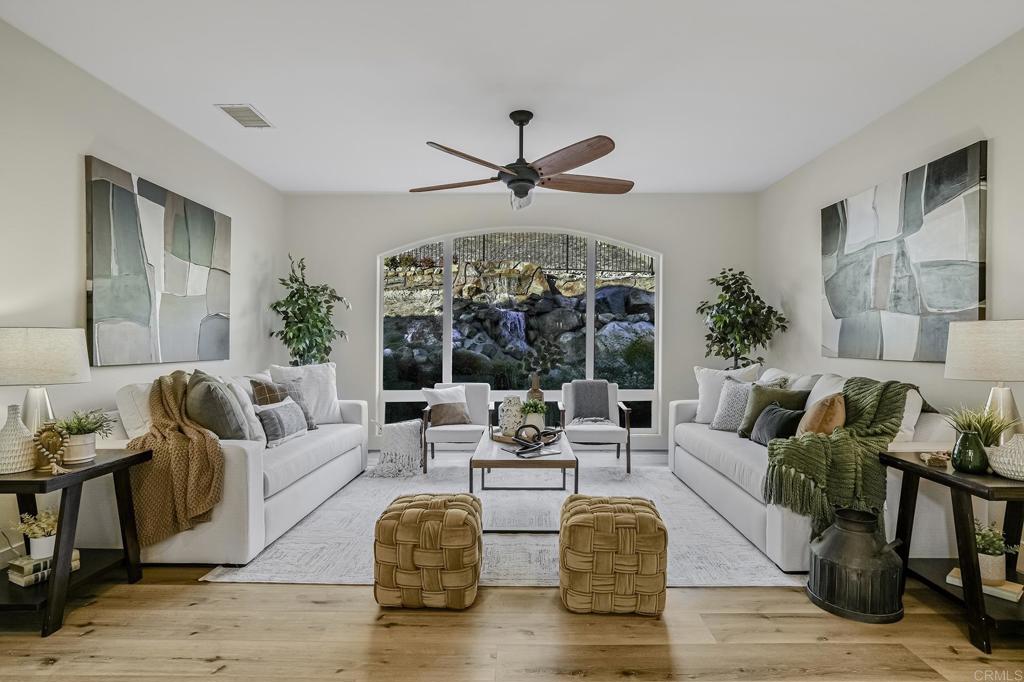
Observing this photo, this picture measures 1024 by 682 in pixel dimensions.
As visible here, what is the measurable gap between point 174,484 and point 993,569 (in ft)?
12.5

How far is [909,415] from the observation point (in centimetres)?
323

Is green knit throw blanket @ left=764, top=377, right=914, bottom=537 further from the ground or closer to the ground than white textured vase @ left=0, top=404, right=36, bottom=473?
closer to the ground

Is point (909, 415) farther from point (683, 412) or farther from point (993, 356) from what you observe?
point (683, 412)

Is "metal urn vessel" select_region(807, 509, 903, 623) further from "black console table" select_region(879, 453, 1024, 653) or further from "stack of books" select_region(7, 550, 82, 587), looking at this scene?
"stack of books" select_region(7, 550, 82, 587)

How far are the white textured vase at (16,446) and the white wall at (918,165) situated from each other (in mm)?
4629

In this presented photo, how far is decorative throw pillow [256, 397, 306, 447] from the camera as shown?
4.11 meters

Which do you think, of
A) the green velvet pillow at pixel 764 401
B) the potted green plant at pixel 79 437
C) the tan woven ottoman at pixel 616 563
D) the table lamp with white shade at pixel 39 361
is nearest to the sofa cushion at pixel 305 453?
the potted green plant at pixel 79 437

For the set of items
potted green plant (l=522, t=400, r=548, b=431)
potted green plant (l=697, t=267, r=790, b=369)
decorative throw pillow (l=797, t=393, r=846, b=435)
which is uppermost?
potted green plant (l=697, t=267, r=790, b=369)

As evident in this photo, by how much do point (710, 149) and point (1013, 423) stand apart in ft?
9.83

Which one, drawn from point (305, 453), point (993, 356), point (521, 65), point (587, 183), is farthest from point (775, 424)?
point (305, 453)

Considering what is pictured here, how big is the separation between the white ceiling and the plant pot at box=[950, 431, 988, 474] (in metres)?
1.93

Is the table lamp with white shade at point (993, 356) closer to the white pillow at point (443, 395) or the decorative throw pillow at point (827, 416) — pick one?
the decorative throw pillow at point (827, 416)

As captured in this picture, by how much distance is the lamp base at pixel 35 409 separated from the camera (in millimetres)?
2691

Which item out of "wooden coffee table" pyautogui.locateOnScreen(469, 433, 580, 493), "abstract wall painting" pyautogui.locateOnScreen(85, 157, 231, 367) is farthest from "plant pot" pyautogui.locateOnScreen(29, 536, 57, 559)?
"wooden coffee table" pyautogui.locateOnScreen(469, 433, 580, 493)
